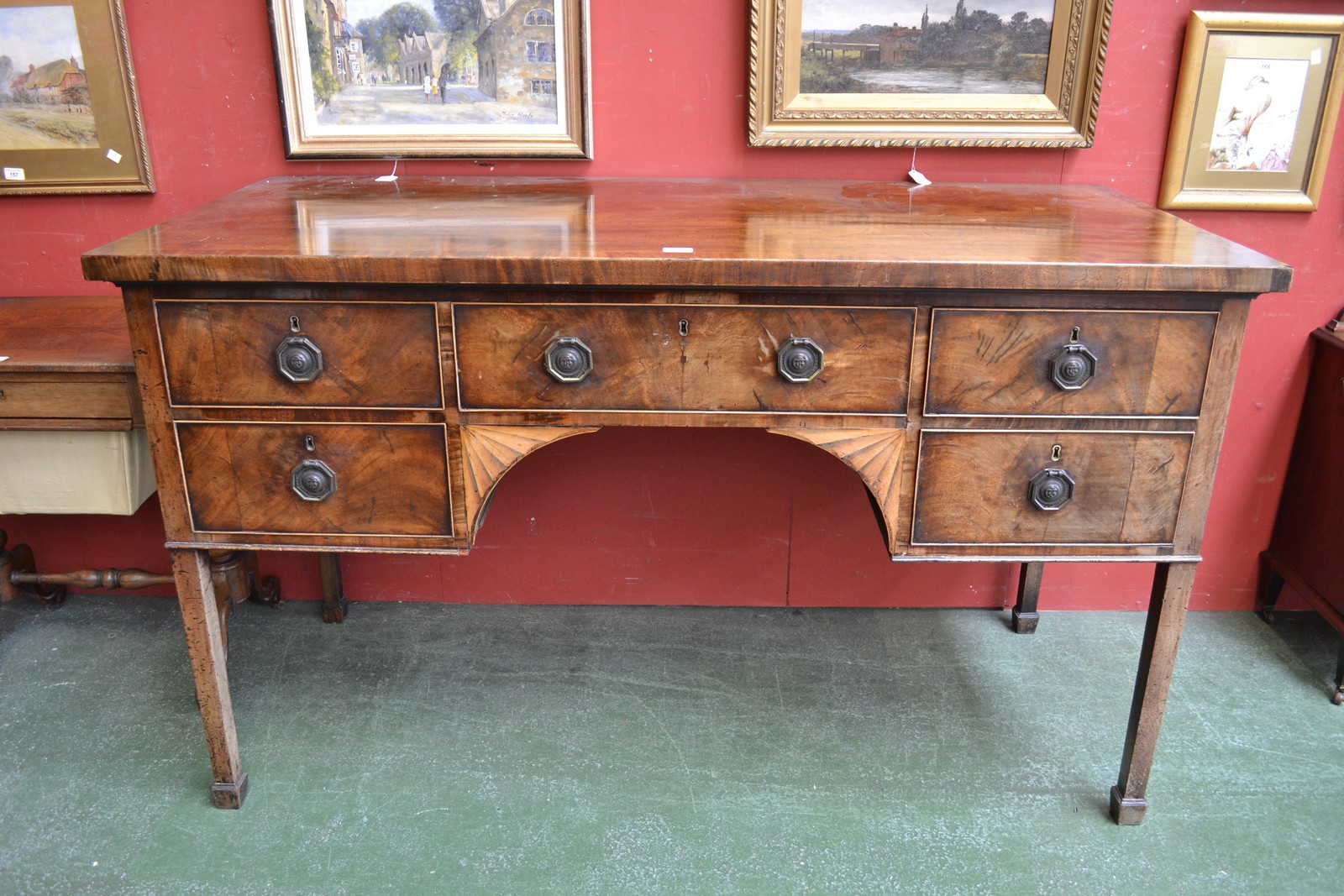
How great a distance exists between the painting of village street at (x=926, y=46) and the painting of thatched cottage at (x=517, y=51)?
0.62 metres

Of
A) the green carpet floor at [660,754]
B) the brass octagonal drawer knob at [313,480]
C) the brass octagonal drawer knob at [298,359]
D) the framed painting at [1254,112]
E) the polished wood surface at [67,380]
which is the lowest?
the green carpet floor at [660,754]

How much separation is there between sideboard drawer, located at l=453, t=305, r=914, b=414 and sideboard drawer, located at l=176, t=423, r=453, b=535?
0.18 metres

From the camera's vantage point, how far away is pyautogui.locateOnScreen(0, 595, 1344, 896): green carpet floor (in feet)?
6.77

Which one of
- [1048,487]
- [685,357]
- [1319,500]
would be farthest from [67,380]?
[1319,500]

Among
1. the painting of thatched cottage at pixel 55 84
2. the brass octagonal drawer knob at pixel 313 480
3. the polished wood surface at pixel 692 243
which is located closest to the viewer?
the polished wood surface at pixel 692 243

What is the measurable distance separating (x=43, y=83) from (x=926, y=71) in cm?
218

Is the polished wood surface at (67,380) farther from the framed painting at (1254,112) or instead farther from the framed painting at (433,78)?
the framed painting at (1254,112)

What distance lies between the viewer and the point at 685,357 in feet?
6.10

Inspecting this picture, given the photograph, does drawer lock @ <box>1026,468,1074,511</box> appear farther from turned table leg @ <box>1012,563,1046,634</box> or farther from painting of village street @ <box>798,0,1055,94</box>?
painting of village street @ <box>798,0,1055,94</box>

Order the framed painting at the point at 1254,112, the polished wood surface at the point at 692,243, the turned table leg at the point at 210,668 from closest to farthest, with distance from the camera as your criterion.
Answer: the polished wood surface at the point at 692,243 < the turned table leg at the point at 210,668 < the framed painting at the point at 1254,112

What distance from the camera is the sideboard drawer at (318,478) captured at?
195cm

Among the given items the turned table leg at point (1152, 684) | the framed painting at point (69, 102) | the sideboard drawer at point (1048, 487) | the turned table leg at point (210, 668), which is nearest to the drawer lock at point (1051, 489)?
Answer: the sideboard drawer at point (1048, 487)

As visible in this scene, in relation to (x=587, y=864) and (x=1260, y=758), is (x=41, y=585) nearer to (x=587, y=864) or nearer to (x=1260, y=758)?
(x=587, y=864)

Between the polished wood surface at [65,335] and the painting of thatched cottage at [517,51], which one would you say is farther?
the painting of thatched cottage at [517,51]
